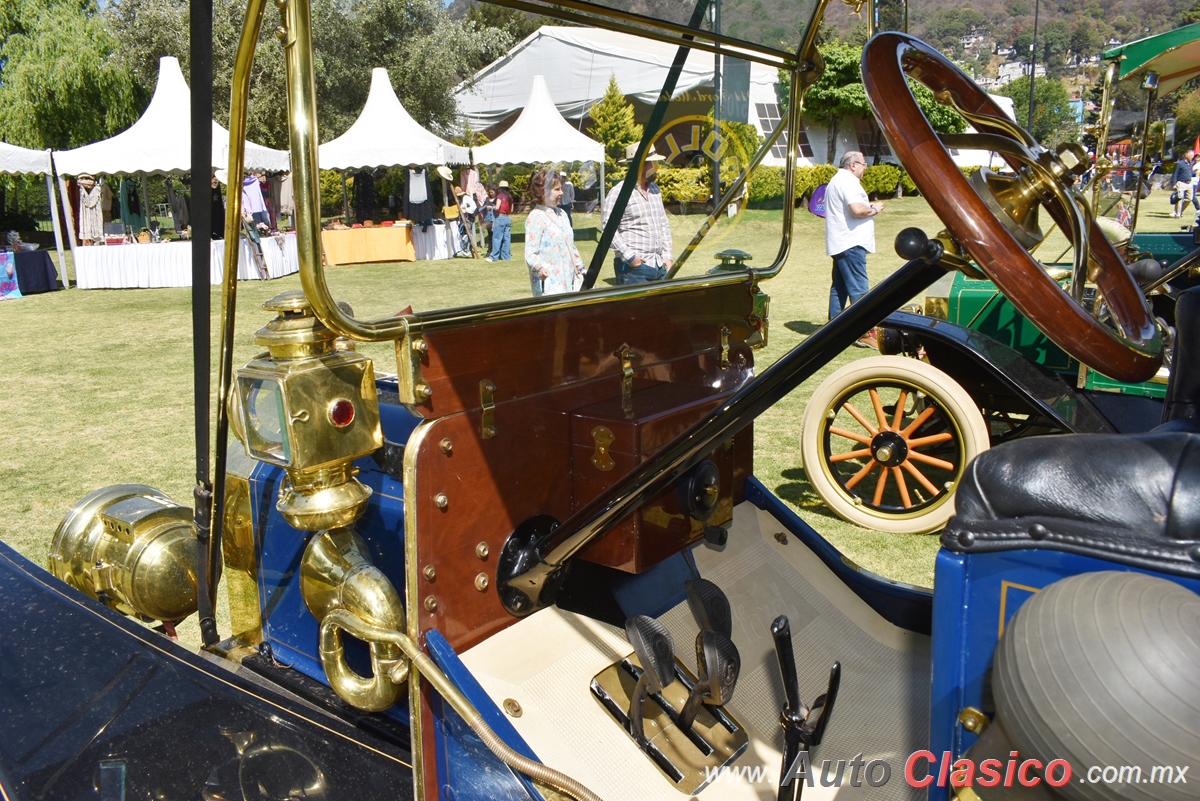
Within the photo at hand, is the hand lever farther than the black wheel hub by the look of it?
No

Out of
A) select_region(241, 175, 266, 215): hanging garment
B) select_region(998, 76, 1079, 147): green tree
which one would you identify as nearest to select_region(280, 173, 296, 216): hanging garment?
select_region(241, 175, 266, 215): hanging garment

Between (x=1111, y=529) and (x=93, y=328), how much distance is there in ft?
36.2

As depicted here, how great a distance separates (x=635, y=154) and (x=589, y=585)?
0.88 meters

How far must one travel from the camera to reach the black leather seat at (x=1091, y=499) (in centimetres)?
97

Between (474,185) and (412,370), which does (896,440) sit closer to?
(474,185)

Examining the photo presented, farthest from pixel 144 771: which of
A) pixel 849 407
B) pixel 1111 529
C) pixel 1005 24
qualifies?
pixel 1005 24

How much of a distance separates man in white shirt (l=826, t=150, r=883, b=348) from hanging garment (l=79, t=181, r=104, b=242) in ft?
39.6

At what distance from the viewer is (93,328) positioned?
9.97m

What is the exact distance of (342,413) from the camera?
1.35m

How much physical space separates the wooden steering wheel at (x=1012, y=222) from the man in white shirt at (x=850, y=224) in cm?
602

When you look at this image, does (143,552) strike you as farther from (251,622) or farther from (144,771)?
(144,771)

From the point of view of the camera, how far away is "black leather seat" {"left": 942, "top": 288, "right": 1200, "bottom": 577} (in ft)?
3.17

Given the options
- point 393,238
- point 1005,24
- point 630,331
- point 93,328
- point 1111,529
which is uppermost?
point 1005,24

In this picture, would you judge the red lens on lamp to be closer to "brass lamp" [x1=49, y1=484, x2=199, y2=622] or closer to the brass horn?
the brass horn
